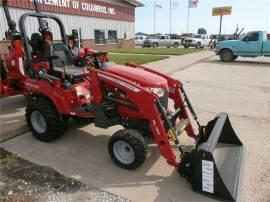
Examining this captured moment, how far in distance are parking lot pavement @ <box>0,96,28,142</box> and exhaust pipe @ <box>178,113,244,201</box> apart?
3.01m

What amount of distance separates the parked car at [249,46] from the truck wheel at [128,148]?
1332 centimetres

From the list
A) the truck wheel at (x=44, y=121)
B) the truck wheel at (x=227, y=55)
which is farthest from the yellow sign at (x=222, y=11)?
the truck wheel at (x=44, y=121)

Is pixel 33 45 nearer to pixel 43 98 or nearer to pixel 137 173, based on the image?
pixel 43 98

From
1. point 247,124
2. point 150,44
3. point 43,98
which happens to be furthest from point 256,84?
point 150,44

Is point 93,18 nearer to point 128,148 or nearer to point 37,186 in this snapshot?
point 128,148

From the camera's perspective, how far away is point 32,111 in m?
4.22

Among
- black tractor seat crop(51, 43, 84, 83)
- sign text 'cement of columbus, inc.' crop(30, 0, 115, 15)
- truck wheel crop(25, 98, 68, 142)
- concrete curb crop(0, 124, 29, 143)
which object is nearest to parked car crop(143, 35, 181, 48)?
sign text 'cement of columbus, inc.' crop(30, 0, 115, 15)

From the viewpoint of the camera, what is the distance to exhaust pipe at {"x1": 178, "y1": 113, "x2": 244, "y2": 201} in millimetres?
2713

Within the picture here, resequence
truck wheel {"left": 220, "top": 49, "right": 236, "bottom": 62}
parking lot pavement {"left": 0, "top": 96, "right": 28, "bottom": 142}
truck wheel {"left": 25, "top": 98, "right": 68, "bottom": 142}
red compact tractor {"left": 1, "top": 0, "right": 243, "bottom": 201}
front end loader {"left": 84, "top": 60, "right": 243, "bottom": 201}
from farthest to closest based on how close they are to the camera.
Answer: truck wheel {"left": 220, "top": 49, "right": 236, "bottom": 62}
parking lot pavement {"left": 0, "top": 96, "right": 28, "bottom": 142}
truck wheel {"left": 25, "top": 98, "right": 68, "bottom": 142}
red compact tractor {"left": 1, "top": 0, "right": 243, "bottom": 201}
front end loader {"left": 84, "top": 60, "right": 243, "bottom": 201}

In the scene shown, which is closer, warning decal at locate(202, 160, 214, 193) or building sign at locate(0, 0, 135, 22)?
warning decal at locate(202, 160, 214, 193)

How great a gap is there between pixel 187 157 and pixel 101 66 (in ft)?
6.17

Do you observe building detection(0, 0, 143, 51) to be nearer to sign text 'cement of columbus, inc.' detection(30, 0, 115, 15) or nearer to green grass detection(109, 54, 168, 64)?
sign text 'cement of columbus, inc.' detection(30, 0, 115, 15)

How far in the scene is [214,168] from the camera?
105 inches

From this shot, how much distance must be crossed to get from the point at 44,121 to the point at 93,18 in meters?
18.3
